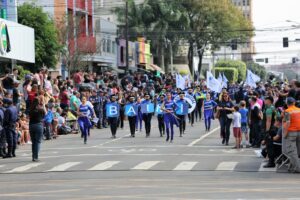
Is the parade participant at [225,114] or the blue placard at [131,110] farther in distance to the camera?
the blue placard at [131,110]

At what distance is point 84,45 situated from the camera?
61500 mm

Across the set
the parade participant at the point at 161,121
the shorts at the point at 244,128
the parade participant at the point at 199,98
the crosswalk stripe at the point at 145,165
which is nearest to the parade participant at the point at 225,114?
the shorts at the point at 244,128

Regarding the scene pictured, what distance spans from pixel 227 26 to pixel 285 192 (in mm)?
81514

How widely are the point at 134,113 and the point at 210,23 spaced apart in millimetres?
65116

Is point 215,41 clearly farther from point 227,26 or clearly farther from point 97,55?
point 97,55

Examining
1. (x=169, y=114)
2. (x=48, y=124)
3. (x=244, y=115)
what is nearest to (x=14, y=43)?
(x=48, y=124)

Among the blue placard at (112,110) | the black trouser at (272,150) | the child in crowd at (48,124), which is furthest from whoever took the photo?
the child in crowd at (48,124)

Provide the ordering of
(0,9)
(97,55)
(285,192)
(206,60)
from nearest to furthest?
(285,192), (0,9), (97,55), (206,60)

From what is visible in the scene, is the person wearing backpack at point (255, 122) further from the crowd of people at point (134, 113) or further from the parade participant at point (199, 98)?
the parade participant at point (199, 98)

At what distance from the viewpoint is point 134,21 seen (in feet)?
292

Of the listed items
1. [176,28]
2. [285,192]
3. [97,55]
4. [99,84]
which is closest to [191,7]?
[176,28]

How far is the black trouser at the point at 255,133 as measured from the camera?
2658 cm

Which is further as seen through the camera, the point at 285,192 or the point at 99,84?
the point at 99,84

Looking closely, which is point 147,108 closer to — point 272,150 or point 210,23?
point 272,150
